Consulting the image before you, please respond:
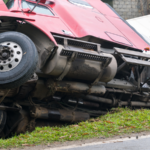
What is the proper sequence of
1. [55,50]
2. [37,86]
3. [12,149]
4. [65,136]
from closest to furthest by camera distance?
[12,149] < [65,136] < [55,50] < [37,86]

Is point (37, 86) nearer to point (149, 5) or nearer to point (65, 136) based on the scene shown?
point (65, 136)

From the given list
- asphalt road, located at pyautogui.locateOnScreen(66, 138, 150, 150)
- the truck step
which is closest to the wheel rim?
asphalt road, located at pyautogui.locateOnScreen(66, 138, 150, 150)

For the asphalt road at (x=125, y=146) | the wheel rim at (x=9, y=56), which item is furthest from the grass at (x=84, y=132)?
the wheel rim at (x=9, y=56)

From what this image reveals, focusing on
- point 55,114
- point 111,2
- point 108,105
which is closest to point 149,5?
point 111,2

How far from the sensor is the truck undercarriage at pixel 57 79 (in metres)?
3.71

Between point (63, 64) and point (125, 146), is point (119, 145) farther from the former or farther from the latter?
point (63, 64)

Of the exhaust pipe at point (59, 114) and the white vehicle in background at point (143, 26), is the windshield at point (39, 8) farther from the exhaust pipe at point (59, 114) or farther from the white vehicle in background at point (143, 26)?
the white vehicle in background at point (143, 26)

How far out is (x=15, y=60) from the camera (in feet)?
11.7

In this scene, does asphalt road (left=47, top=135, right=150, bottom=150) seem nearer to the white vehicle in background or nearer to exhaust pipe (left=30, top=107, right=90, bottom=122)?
exhaust pipe (left=30, top=107, right=90, bottom=122)

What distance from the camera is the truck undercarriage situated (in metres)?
3.71

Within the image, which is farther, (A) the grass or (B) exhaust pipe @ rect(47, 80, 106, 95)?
(B) exhaust pipe @ rect(47, 80, 106, 95)

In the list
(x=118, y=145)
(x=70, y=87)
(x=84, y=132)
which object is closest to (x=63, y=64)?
(x=70, y=87)

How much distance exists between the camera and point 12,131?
4719 mm

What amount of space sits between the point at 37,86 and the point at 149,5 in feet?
68.1
